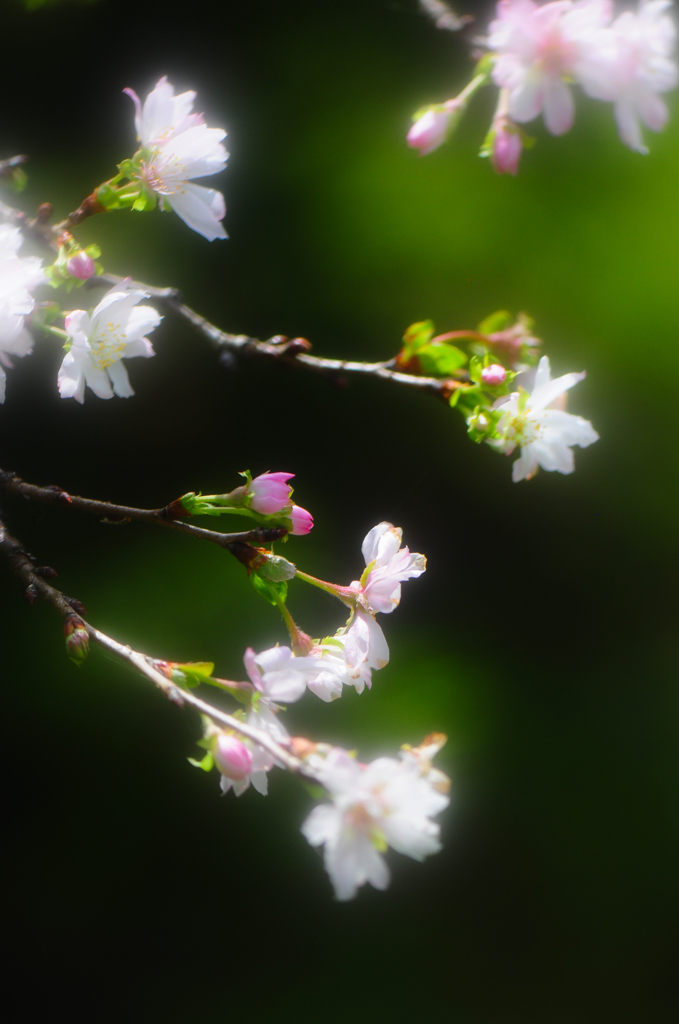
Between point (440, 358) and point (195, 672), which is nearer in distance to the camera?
point (195, 672)

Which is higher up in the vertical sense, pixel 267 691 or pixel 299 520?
pixel 299 520

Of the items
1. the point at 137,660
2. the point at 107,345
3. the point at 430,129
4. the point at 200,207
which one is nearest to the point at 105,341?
the point at 107,345

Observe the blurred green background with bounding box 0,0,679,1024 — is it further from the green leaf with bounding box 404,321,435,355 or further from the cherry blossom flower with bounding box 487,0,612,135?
the cherry blossom flower with bounding box 487,0,612,135

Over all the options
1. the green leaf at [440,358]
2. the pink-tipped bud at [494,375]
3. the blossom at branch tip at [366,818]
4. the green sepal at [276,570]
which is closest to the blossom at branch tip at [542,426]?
the pink-tipped bud at [494,375]

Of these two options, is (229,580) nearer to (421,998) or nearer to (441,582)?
(441,582)

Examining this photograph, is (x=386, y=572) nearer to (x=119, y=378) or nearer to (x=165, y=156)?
(x=119, y=378)

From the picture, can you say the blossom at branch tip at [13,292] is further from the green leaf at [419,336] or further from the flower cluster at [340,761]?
the green leaf at [419,336]
